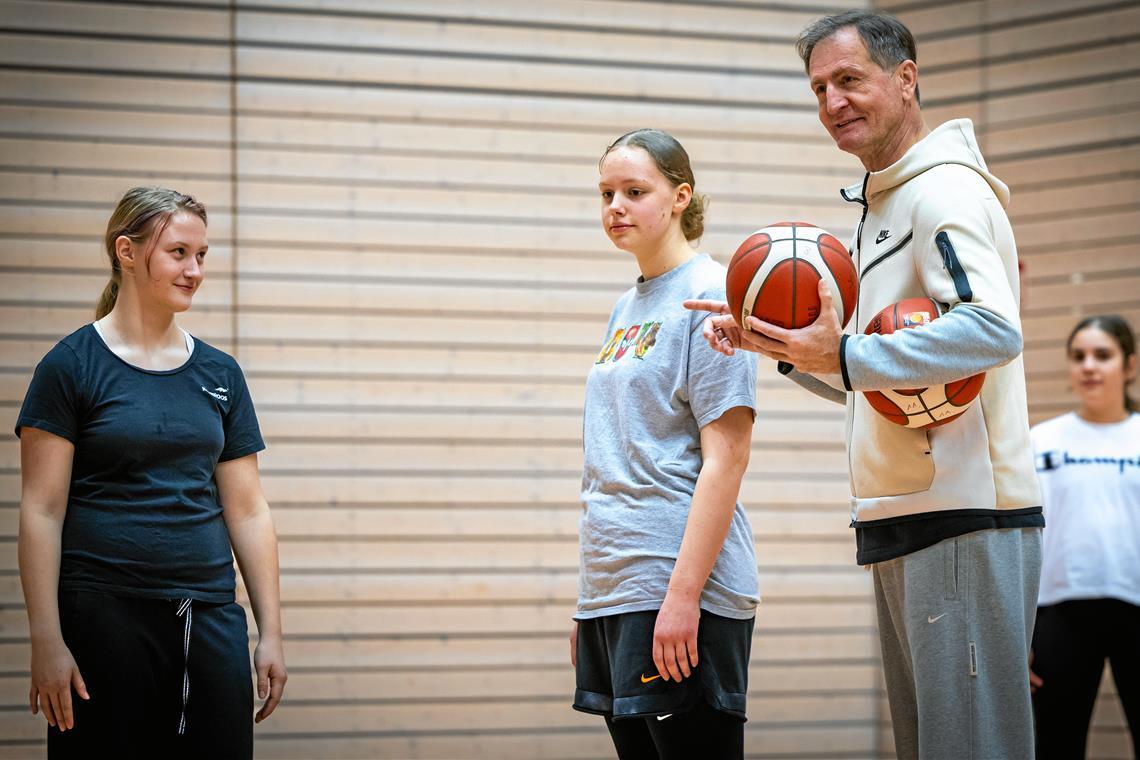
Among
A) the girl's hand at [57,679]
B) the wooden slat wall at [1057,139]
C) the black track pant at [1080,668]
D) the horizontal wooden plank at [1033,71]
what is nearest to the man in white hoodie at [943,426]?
the girl's hand at [57,679]

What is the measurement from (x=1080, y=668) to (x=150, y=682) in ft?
13.1

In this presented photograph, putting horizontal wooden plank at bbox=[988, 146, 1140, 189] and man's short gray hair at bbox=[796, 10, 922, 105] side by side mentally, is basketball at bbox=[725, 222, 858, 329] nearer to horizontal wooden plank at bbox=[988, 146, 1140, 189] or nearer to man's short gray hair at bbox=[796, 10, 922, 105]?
man's short gray hair at bbox=[796, 10, 922, 105]

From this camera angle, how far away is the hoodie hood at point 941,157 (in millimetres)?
2543

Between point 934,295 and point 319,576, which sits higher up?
point 934,295

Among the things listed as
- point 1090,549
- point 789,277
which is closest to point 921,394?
point 789,277

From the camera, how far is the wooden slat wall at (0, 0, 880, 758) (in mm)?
5582

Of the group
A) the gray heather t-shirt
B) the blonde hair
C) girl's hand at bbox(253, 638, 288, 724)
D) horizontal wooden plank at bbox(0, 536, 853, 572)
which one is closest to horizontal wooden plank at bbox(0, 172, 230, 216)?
horizontal wooden plank at bbox(0, 536, 853, 572)

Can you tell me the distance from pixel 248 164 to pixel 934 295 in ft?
13.9

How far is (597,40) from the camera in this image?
6059 mm

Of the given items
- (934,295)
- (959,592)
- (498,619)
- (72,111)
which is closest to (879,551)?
(959,592)

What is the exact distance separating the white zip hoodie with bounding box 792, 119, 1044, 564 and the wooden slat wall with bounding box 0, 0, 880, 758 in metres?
3.39

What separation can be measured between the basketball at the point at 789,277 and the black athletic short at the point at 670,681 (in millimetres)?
813

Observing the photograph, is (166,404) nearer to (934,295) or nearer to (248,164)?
(934,295)

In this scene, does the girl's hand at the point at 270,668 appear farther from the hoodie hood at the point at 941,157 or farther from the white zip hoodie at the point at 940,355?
the hoodie hood at the point at 941,157
